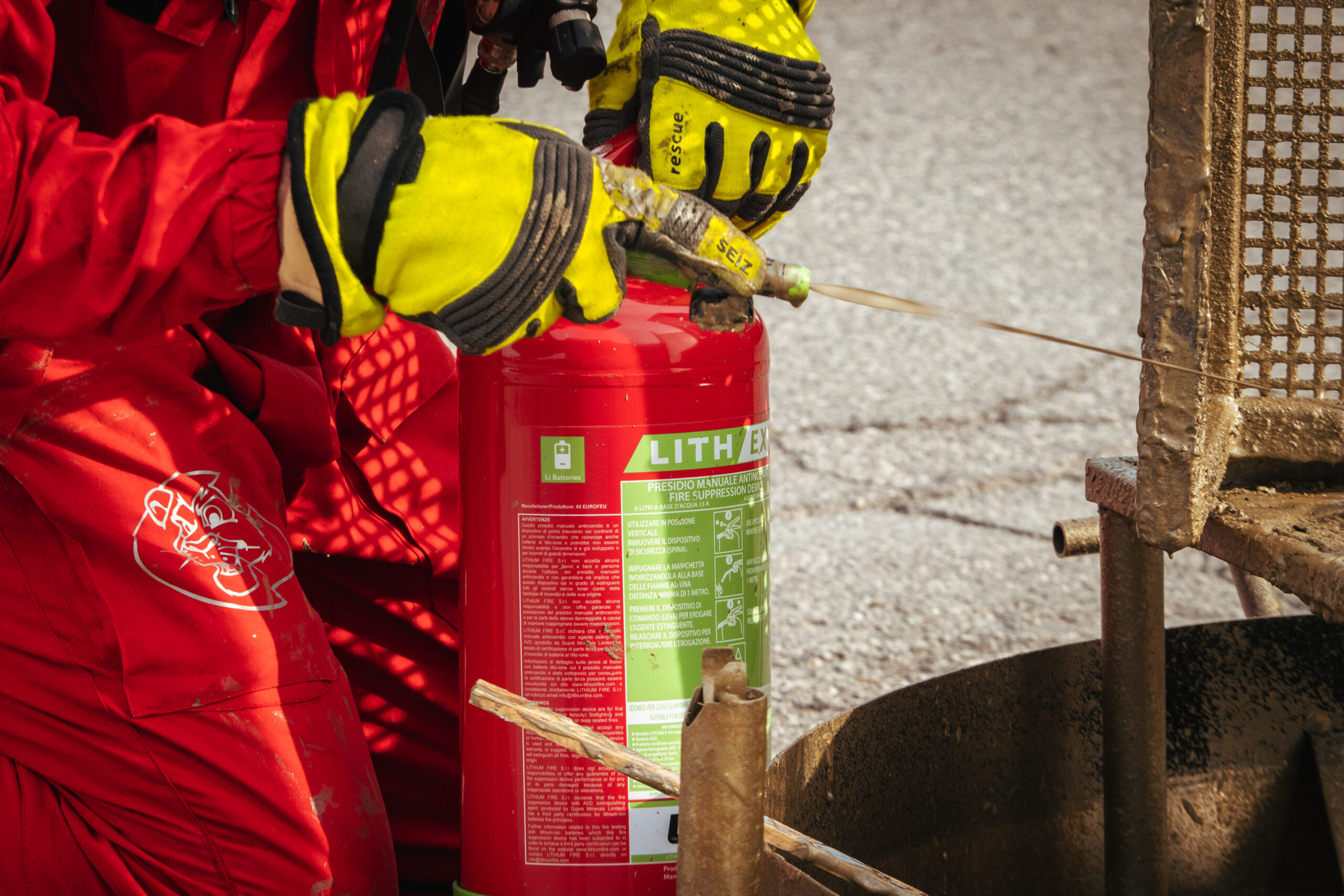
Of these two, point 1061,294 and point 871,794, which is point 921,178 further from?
point 871,794

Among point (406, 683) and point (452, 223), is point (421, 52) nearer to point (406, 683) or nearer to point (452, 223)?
point (452, 223)

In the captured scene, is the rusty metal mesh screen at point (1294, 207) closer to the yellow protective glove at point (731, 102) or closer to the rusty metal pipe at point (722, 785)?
the yellow protective glove at point (731, 102)

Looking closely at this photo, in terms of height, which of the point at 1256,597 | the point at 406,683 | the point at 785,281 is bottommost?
the point at 406,683

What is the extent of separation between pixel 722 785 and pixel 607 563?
1.28 feet

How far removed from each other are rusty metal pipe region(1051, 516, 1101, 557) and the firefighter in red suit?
620mm

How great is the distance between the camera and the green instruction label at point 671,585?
4.24 ft

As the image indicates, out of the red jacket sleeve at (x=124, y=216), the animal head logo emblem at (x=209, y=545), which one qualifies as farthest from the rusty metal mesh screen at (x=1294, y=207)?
the animal head logo emblem at (x=209, y=545)

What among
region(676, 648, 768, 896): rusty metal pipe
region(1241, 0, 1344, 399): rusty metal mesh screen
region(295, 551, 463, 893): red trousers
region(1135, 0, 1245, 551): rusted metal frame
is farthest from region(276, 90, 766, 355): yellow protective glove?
region(295, 551, 463, 893): red trousers

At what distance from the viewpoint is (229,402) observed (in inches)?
59.5

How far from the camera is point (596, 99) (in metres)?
1.62

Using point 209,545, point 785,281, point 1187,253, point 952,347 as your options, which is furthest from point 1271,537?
point 952,347

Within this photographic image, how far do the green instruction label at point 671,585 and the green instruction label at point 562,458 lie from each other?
0.06 m

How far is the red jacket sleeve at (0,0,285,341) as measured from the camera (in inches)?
41.3

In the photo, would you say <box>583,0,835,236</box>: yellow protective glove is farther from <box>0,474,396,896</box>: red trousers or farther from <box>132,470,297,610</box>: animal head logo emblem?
<box>0,474,396,896</box>: red trousers
